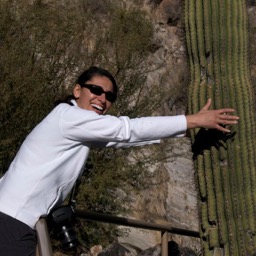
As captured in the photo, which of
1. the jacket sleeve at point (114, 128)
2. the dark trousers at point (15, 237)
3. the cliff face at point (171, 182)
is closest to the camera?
the dark trousers at point (15, 237)

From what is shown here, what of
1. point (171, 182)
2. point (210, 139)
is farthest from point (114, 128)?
point (171, 182)

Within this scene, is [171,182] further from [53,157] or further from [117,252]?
[53,157]

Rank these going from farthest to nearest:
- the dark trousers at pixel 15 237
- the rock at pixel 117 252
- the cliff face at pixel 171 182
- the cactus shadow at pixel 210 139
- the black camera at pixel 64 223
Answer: the cliff face at pixel 171 182 < the rock at pixel 117 252 < the cactus shadow at pixel 210 139 < the black camera at pixel 64 223 < the dark trousers at pixel 15 237

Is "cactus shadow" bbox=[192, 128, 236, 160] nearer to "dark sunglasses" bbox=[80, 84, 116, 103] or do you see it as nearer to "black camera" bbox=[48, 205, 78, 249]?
"dark sunglasses" bbox=[80, 84, 116, 103]

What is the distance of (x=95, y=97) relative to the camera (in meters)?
2.67

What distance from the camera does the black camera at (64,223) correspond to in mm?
2551

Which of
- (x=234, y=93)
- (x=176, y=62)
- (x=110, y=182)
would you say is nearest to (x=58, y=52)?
(x=110, y=182)

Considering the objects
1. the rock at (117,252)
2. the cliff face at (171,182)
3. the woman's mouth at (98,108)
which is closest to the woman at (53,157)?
the woman's mouth at (98,108)

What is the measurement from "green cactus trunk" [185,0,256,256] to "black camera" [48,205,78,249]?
1118 mm

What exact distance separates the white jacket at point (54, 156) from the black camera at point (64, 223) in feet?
0.19

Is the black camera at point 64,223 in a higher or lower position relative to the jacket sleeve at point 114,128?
lower

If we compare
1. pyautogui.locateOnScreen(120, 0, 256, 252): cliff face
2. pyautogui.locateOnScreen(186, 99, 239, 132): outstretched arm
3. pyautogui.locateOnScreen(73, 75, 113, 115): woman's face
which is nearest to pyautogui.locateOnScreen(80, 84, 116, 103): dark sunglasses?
pyautogui.locateOnScreen(73, 75, 113, 115): woman's face

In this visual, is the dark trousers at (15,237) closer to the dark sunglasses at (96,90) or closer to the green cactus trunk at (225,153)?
the dark sunglasses at (96,90)

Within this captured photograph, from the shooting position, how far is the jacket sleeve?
245 cm
